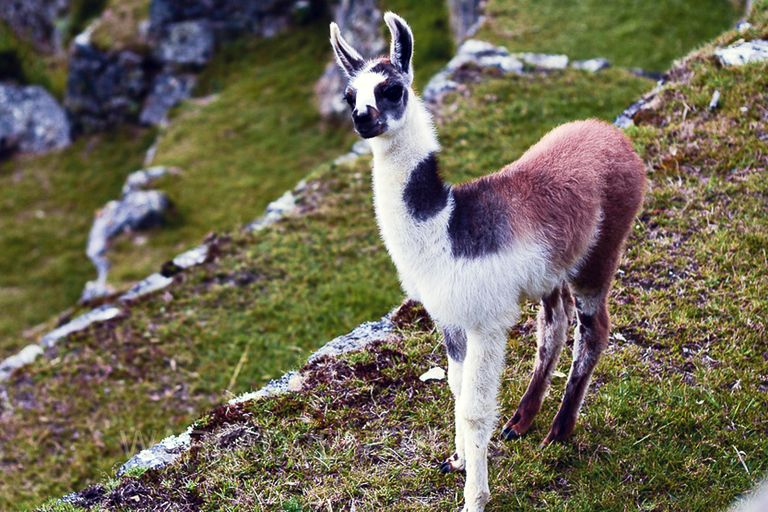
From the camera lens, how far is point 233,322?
9.41m

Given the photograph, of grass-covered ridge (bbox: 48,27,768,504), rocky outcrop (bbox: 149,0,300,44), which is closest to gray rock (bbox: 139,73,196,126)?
rocky outcrop (bbox: 149,0,300,44)

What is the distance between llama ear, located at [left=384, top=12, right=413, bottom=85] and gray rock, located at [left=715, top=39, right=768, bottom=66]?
6324 millimetres

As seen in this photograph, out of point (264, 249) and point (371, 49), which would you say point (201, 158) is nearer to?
point (371, 49)

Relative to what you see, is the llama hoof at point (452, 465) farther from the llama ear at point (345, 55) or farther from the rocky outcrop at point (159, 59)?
the rocky outcrop at point (159, 59)

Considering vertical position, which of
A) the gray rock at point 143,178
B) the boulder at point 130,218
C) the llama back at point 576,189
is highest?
the llama back at point 576,189

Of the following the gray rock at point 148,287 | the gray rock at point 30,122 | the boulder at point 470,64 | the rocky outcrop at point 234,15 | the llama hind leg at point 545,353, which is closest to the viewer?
the llama hind leg at point 545,353

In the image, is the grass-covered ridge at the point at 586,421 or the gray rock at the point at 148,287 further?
the gray rock at the point at 148,287

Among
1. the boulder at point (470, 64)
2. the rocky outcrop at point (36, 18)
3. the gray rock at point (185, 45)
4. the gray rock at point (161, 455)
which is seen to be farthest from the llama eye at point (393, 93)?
the rocky outcrop at point (36, 18)

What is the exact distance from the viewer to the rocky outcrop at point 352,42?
1869 centimetres

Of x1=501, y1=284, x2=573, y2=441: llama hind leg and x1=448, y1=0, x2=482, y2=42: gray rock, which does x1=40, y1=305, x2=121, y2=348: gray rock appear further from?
x1=448, y1=0, x2=482, y2=42: gray rock

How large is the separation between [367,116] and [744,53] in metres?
7.12

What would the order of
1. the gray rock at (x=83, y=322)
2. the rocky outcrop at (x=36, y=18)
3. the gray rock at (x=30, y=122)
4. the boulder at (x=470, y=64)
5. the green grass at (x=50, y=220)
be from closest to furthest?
the gray rock at (x=83, y=322)
the boulder at (x=470, y=64)
the green grass at (x=50, y=220)
the gray rock at (x=30, y=122)
the rocky outcrop at (x=36, y=18)

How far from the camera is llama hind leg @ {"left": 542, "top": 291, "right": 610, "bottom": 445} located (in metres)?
4.39

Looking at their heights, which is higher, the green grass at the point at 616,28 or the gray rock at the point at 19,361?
the green grass at the point at 616,28
